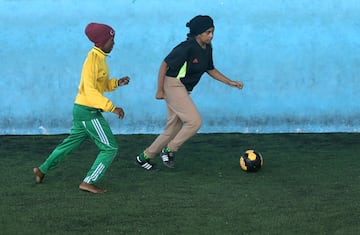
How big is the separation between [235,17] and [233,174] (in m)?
2.83

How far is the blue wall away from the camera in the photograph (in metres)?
9.66

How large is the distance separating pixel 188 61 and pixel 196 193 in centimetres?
150

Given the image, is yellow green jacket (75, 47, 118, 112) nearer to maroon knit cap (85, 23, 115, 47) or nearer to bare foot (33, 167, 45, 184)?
maroon knit cap (85, 23, 115, 47)

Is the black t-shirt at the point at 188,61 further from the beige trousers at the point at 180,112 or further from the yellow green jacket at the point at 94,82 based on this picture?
the yellow green jacket at the point at 94,82

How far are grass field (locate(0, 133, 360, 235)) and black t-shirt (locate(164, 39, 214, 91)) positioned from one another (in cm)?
90

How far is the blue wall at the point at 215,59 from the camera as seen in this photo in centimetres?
966

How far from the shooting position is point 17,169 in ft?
25.2

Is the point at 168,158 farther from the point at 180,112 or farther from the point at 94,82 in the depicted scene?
the point at 94,82

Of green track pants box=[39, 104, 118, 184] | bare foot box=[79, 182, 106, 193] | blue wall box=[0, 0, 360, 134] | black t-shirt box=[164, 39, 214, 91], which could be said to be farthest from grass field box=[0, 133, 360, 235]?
black t-shirt box=[164, 39, 214, 91]

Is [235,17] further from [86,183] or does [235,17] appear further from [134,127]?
[86,183]

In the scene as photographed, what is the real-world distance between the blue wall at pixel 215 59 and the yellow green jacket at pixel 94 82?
3.02m

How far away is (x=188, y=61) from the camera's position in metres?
7.55

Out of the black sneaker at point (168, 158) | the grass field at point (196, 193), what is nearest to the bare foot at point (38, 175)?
the grass field at point (196, 193)

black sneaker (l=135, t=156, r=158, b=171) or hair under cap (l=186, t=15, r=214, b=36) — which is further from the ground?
hair under cap (l=186, t=15, r=214, b=36)
